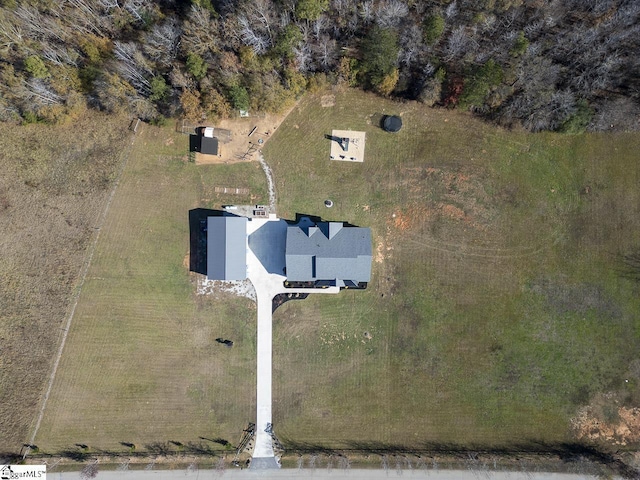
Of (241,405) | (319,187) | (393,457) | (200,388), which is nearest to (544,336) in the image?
(393,457)

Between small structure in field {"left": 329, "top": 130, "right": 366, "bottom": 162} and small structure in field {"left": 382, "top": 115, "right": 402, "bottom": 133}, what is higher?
small structure in field {"left": 382, "top": 115, "right": 402, "bottom": 133}

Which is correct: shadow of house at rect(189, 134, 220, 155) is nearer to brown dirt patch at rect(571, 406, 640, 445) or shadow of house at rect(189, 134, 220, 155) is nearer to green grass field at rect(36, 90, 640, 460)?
green grass field at rect(36, 90, 640, 460)

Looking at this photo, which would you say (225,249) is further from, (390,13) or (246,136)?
(390,13)

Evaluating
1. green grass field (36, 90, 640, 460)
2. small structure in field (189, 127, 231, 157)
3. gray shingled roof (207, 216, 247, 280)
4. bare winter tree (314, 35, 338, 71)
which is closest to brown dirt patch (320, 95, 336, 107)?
green grass field (36, 90, 640, 460)

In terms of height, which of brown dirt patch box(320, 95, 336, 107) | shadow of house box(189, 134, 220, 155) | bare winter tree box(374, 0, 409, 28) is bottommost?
shadow of house box(189, 134, 220, 155)

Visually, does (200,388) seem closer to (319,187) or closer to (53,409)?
(53,409)

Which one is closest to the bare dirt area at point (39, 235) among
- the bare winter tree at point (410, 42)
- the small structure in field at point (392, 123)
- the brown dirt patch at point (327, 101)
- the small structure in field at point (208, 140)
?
the small structure in field at point (208, 140)
